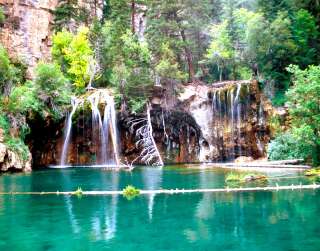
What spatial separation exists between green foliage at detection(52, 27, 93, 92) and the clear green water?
25375 mm

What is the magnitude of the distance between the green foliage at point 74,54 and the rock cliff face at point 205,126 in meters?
5.19

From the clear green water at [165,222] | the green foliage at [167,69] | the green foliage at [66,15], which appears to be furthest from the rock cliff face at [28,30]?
the clear green water at [165,222]

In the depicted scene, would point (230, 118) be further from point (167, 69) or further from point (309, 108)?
point (309, 108)

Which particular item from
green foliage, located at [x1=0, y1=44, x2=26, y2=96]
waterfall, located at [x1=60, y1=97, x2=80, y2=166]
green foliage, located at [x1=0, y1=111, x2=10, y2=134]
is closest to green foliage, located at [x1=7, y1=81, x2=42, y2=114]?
green foliage, located at [x1=0, y1=44, x2=26, y2=96]

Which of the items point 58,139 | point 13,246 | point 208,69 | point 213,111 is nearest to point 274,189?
point 13,246

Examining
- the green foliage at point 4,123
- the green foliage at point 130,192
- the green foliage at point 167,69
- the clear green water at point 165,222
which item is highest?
the green foliage at point 167,69

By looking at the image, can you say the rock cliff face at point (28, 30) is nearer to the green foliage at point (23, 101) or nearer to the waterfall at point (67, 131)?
the waterfall at point (67, 131)

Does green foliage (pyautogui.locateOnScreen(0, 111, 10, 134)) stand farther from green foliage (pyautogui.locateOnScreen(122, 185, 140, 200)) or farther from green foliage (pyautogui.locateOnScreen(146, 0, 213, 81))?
green foliage (pyautogui.locateOnScreen(122, 185, 140, 200))

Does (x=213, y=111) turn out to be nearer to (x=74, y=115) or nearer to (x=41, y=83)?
(x=74, y=115)

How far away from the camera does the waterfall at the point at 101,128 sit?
3975 centimetres

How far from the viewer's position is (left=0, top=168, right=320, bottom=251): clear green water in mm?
11844

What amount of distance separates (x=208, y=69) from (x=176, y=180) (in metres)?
27.0

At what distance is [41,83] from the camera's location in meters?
37.5

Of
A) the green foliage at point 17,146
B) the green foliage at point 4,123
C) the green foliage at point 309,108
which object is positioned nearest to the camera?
the green foliage at point 309,108
